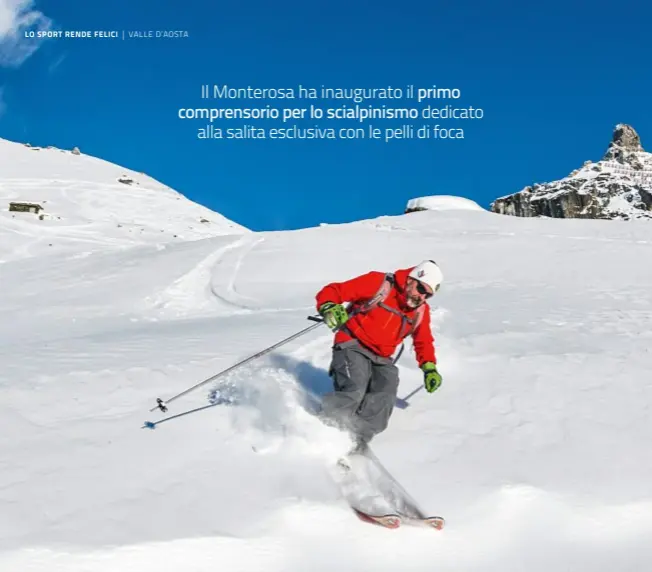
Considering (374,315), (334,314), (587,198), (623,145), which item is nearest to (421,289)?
(374,315)

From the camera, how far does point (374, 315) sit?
5.04 m

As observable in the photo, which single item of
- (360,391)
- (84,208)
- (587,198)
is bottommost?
(360,391)

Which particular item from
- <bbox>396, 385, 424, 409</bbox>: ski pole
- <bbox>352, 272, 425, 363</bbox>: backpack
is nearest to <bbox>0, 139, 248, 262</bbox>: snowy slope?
<bbox>396, 385, 424, 409</bbox>: ski pole

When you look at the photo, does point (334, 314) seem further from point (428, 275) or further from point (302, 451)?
point (302, 451)

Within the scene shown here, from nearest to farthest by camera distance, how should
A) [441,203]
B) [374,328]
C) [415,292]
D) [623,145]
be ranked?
1. [415,292]
2. [374,328]
3. [441,203]
4. [623,145]

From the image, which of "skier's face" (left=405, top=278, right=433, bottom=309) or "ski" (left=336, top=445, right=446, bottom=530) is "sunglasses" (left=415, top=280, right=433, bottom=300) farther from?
"ski" (left=336, top=445, right=446, bottom=530)

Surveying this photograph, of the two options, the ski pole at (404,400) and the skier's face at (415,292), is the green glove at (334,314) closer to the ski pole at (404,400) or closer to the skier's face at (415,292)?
the skier's face at (415,292)

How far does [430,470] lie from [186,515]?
1734 mm

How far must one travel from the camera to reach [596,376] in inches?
247

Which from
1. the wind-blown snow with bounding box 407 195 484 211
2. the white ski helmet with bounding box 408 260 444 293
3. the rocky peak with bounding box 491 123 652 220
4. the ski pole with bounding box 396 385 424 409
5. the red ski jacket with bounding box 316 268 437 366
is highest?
the rocky peak with bounding box 491 123 652 220

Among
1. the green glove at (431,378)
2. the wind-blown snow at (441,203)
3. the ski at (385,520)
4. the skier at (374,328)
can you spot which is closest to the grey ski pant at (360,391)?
the skier at (374,328)

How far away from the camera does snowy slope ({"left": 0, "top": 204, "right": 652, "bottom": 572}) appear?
3436 mm

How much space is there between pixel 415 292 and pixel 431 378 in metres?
0.75

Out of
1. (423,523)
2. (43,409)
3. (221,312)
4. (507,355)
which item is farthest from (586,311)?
(43,409)
